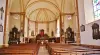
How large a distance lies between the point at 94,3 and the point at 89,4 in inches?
18.2

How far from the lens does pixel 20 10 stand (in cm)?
1747

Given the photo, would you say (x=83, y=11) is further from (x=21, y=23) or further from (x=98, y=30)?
(x=21, y=23)

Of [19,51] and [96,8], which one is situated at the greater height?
[96,8]

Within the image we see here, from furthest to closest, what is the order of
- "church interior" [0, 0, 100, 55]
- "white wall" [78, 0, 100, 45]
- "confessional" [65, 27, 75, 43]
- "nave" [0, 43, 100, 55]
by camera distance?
"confessional" [65, 27, 75, 43] → "white wall" [78, 0, 100, 45] → "church interior" [0, 0, 100, 55] → "nave" [0, 43, 100, 55]

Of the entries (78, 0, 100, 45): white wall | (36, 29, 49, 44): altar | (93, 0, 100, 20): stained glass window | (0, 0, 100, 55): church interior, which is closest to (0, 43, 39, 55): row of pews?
(0, 0, 100, 55): church interior

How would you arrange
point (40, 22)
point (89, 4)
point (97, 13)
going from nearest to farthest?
point (97, 13) < point (89, 4) < point (40, 22)

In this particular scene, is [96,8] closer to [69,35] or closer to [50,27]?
[69,35]

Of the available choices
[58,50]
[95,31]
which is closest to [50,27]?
[95,31]

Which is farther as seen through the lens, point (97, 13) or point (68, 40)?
point (68, 40)

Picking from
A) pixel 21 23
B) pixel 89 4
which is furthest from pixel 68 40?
pixel 89 4

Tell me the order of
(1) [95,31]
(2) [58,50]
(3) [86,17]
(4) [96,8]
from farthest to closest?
(3) [86,17]
(4) [96,8]
(1) [95,31]
(2) [58,50]

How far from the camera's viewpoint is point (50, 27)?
2602cm

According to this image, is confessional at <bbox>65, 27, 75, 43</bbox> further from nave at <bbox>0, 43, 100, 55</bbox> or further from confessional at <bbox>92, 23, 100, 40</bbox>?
nave at <bbox>0, 43, 100, 55</bbox>

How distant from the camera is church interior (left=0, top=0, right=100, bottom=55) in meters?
6.49
